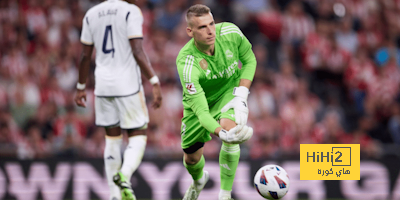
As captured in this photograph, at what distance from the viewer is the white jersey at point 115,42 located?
615cm

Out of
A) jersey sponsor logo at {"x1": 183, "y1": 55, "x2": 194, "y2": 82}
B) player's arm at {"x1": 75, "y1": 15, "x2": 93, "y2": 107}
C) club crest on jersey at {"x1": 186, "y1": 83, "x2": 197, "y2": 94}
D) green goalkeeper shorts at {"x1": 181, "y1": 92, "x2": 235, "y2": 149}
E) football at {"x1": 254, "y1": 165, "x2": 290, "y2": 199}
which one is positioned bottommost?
football at {"x1": 254, "y1": 165, "x2": 290, "y2": 199}

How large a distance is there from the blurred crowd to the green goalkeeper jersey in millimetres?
3653

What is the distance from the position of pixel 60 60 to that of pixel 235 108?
268 inches

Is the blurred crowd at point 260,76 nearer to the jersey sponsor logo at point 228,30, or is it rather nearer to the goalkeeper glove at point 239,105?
the goalkeeper glove at point 239,105

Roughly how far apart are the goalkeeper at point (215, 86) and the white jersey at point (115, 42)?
0.77 metres

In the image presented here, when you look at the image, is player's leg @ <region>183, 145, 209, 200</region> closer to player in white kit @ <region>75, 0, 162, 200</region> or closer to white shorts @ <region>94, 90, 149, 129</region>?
player in white kit @ <region>75, 0, 162, 200</region>

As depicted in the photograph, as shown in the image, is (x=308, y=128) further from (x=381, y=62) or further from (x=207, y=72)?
(x=207, y=72)

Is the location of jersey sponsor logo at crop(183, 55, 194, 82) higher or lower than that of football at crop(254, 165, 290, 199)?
higher

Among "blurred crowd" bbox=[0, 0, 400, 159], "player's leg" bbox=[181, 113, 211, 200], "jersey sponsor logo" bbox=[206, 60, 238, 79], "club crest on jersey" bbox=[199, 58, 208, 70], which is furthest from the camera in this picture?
"blurred crowd" bbox=[0, 0, 400, 159]

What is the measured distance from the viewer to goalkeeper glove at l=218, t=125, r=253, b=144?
Answer: 5.08 m

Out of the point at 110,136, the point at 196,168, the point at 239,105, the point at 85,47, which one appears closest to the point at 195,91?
the point at 239,105

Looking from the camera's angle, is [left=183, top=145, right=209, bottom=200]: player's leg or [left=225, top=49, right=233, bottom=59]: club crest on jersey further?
[left=183, top=145, right=209, bottom=200]: player's leg

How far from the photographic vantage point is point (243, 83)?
577cm

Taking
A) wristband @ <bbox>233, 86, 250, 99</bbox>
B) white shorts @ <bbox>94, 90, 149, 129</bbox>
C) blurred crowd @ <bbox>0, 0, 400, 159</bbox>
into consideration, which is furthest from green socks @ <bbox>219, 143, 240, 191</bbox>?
blurred crowd @ <bbox>0, 0, 400, 159</bbox>
